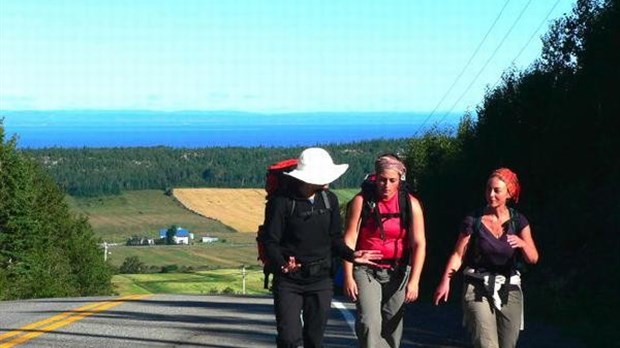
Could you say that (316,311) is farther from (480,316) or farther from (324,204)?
(480,316)

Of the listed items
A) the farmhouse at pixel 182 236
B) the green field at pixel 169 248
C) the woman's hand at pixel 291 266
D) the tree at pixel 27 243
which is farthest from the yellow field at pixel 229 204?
the woman's hand at pixel 291 266

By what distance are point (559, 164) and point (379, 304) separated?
4014 centimetres

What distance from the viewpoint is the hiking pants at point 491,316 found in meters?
8.58

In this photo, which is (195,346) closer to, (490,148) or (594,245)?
(594,245)

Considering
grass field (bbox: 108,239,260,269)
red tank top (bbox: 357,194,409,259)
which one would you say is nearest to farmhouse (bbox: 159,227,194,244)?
grass field (bbox: 108,239,260,269)

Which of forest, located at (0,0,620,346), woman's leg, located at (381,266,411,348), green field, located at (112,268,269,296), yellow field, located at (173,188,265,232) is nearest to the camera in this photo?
woman's leg, located at (381,266,411,348)

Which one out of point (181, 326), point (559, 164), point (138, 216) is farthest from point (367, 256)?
point (138, 216)

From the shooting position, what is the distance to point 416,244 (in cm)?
882

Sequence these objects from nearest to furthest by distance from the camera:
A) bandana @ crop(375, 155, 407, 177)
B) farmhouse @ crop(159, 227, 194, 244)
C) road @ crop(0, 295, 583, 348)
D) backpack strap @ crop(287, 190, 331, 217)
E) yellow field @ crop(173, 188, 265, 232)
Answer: backpack strap @ crop(287, 190, 331, 217)
bandana @ crop(375, 155, 407, 177)
road @ crop(0, 295, 583, 348)
farmhouse @ crop(159, 227, 194, 244)
yellow field @ crop(173, 188, 265, 232)

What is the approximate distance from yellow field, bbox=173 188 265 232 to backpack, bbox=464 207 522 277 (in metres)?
138

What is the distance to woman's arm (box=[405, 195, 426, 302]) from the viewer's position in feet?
28.9

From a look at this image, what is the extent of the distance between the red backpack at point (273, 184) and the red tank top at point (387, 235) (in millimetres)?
707

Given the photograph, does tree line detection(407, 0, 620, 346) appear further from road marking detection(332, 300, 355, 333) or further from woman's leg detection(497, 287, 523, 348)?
woman's leg detection(497, 287, 523, 348)

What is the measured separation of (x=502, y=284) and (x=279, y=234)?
1.55 m
